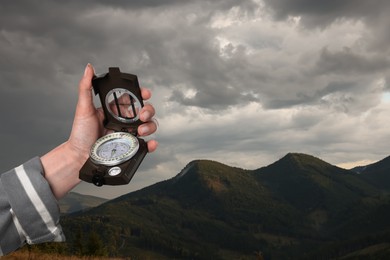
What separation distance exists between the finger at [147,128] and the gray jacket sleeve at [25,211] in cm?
138

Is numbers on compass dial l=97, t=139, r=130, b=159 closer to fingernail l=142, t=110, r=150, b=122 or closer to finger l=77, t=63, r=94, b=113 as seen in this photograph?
fingernail l=142, t=110, r=150, b=122

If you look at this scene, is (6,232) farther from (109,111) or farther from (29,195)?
(109,111)

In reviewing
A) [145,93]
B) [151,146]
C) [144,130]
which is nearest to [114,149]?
[151,146]

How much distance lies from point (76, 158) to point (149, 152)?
77 cm

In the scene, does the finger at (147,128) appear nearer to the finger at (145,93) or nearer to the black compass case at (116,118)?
the black compass case at (116,118)

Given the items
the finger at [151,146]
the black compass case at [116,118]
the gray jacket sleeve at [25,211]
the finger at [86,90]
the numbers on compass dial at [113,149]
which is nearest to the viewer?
the gray jacket sleeve at [25,211]

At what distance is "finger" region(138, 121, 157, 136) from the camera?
187 inches

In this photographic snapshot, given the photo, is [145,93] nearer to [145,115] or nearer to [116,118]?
[145,115]

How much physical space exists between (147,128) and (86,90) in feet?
2.41

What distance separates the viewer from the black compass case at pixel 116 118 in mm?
3959

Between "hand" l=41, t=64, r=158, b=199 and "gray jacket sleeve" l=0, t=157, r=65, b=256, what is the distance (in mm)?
553

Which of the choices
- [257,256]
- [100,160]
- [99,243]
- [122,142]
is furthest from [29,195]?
[99,243]

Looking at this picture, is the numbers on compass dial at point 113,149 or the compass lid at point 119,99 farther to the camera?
the compass lid at point 119,99

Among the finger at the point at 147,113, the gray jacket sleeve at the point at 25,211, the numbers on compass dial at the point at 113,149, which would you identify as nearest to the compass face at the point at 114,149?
the numbers on compass dial at the point at 113,149
